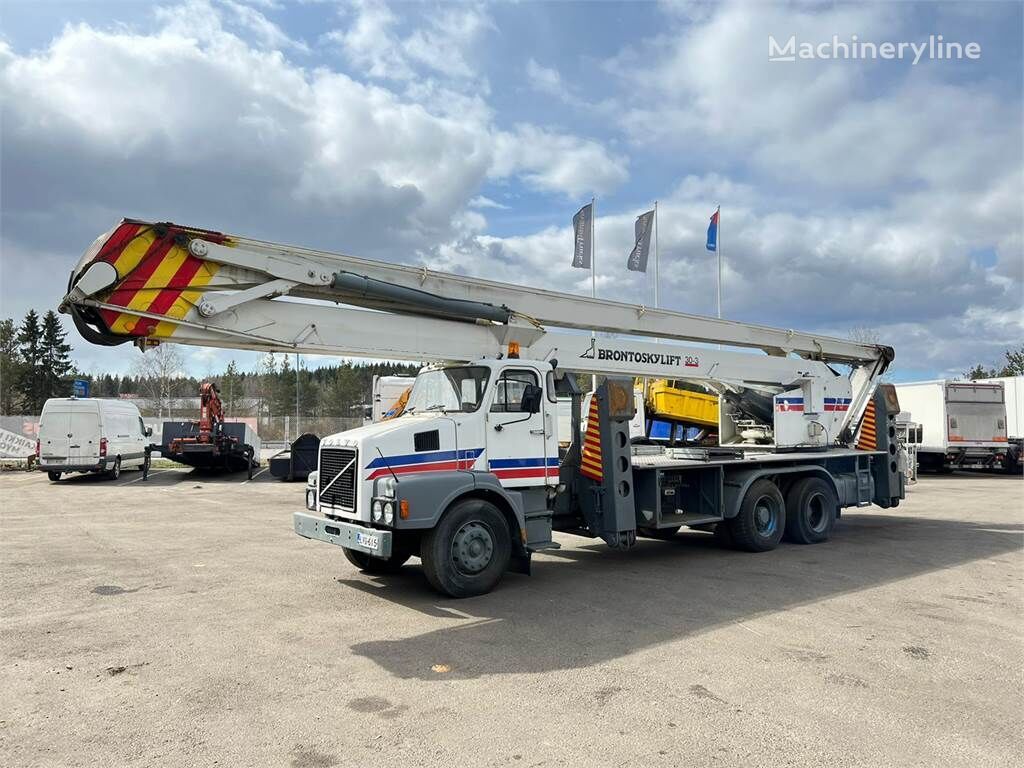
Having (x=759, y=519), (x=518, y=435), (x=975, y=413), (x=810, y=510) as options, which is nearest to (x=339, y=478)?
(x=518, y=435)

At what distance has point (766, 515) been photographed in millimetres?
11109

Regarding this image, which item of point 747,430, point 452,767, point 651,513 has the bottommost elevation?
point 452,767

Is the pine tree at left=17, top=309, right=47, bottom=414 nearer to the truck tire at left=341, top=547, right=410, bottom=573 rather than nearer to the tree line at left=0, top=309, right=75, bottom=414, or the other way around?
the tree line at left=0, top=309, right=75, bottom=414

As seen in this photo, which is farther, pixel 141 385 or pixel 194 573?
pixel 141 385

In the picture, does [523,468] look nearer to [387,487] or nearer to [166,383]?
[387,487]

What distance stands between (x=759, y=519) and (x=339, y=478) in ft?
20.7

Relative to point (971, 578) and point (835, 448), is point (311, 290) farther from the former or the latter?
point (835, 448)

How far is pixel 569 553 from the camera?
35.3ft

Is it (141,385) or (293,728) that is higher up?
(141,385)

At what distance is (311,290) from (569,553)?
540cm

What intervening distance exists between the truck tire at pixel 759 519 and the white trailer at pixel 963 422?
55.5ft

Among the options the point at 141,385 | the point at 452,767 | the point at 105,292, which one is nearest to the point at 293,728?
the point at 452,767

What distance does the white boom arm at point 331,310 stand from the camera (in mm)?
6625

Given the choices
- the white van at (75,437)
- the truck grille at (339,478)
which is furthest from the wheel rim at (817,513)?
the white van at (75,437)
